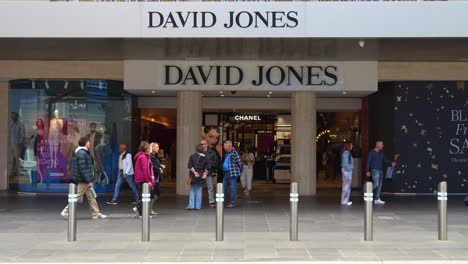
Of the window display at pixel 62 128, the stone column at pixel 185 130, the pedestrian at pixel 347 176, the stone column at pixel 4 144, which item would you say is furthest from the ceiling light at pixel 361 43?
the stone column at pixel 4 144

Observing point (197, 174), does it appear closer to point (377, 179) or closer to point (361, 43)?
point (361, 43)

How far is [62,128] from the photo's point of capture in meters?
19.2

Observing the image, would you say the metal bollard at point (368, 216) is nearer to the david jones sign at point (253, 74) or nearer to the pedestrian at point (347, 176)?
the pedestrian at point (347, 176)

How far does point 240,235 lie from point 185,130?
320 inches

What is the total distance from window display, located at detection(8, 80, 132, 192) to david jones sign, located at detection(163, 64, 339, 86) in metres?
2.62

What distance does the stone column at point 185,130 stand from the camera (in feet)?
61.0

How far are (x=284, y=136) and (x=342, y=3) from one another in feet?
39.0

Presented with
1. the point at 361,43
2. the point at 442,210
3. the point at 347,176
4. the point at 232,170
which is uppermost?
the point at 361,43

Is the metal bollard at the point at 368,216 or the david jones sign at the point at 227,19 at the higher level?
the david jones sign at the point at 227,19

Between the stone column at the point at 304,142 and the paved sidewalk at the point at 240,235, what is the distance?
245 cm

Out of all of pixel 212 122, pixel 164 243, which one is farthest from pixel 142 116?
pixel 164 243

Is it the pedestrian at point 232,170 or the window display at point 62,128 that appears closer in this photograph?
the pedestrian at point 232,170

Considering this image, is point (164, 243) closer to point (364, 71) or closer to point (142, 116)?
point (364, 71)

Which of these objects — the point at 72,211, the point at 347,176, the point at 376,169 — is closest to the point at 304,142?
the point at 376,169
